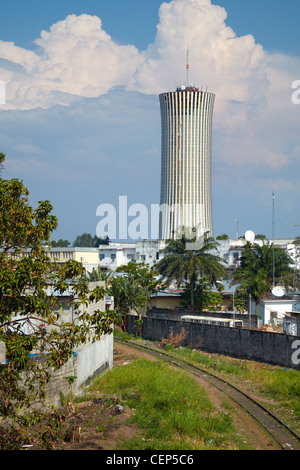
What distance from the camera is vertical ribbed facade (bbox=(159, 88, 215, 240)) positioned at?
12625cm

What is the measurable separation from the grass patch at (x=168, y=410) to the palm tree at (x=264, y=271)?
65.3 ft

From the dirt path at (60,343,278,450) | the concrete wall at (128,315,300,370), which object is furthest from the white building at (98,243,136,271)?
the dirt path at (60,343,278,450)

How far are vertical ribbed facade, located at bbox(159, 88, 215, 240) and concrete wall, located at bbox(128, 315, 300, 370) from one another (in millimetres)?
83386

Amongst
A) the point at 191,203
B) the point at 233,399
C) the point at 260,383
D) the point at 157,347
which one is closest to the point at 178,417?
the point at 233,399

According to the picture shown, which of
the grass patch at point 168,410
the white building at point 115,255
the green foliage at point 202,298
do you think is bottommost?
the grass patch at point 168,410

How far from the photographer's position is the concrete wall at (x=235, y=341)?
30.2 metres

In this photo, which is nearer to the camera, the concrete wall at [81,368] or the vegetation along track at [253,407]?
the vegetation along track at [253,407]

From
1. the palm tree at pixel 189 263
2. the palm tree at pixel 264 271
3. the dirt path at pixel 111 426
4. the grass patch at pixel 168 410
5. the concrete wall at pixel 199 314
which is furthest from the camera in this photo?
the palm tree at pixel 189 263

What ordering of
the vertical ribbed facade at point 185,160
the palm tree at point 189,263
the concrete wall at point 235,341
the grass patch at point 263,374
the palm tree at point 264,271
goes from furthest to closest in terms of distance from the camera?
the vertical ribbed facade at point 185,160 → the palm tree at point 189,263 → the palm tree at point 264,271 → the concrete wall at point 235,341 → the grass patch at point 263,374

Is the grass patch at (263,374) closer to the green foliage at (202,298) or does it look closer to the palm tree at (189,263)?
the palm tree at (189,263)

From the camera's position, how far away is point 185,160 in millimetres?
129500

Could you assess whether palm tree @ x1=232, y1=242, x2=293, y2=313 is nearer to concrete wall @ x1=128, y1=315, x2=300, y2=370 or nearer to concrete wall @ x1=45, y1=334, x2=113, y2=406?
concrete wall @ x1=128, y1=315, x2=300, y2=370

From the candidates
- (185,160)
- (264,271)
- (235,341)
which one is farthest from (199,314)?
(185,160)

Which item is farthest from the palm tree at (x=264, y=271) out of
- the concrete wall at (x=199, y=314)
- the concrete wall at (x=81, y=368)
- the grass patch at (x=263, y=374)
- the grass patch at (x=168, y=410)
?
the grass patch at (x=168, y=410)
